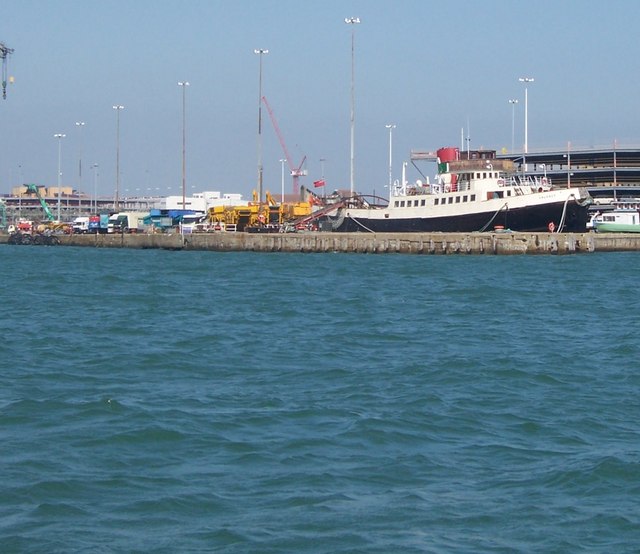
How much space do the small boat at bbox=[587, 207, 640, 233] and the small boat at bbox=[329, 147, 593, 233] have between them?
16.9 ft

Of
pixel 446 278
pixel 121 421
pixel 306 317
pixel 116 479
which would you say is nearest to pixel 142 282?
pixel 446 278

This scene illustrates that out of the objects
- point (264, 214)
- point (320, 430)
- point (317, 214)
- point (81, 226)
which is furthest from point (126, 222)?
point (320, 430)

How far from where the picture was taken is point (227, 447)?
1734 centimetres

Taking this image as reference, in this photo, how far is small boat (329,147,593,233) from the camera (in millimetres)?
80250

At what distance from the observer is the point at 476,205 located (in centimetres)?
8231

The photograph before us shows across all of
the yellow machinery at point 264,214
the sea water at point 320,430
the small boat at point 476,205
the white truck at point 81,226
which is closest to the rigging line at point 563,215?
the small boat at point 476,205

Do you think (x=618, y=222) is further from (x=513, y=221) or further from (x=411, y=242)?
(x=411, y=242)

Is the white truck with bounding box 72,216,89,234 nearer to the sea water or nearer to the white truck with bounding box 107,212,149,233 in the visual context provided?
the white truck with bounding box 107,212,149,233

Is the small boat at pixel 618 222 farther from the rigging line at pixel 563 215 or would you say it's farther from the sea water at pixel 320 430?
the sea water at pixel 320 430

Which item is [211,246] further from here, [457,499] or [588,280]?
[457,499]

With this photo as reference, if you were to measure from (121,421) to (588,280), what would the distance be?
39.0 metres

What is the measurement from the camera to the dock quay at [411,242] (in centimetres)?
7606

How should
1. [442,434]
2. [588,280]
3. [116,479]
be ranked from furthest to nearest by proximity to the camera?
[588,280] < [442,434] < [116,479]

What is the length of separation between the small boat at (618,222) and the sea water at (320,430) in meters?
50.6
